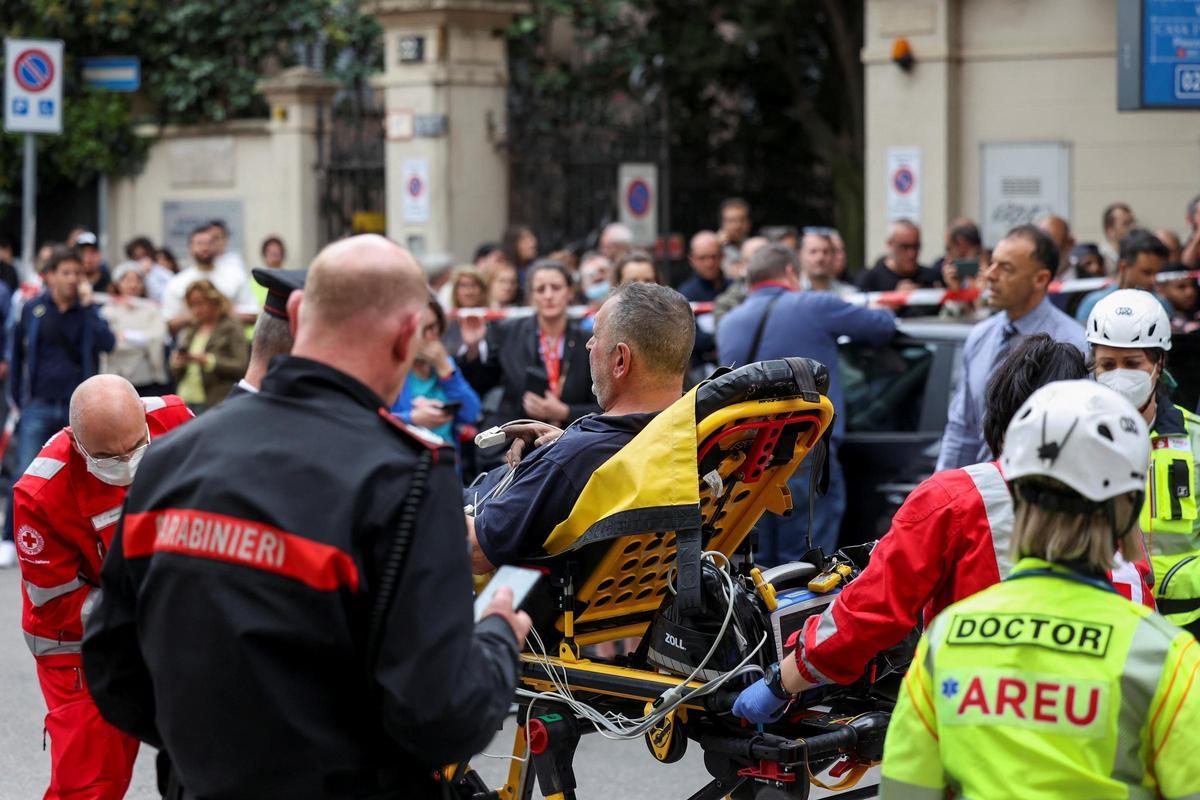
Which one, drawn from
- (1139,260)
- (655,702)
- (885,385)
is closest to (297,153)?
(885,385)

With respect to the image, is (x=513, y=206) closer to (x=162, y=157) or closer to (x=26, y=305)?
(x=162, y=157)

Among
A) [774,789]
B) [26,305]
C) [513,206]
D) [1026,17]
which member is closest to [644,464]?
[774,789]

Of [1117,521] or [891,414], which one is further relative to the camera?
[891,414]

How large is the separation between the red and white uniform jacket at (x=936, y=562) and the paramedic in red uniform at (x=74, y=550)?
205 cm

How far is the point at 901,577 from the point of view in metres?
3.97

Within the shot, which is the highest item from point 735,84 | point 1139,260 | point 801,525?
point 735,84

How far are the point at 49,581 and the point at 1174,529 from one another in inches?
120

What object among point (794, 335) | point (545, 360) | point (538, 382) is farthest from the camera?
point (545, 360)

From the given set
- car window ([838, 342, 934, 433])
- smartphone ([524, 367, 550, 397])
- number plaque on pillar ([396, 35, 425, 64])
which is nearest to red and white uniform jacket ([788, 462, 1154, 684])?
car window ([838, 342, 934, 433])

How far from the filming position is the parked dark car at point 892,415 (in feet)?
29.3

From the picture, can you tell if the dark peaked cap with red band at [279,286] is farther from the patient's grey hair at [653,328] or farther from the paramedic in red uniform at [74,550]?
the patient's grey hair at [653,328]

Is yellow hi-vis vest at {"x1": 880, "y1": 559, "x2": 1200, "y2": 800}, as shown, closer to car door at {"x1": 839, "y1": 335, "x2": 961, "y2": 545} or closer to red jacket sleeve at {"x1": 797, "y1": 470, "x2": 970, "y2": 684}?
red jacket sleeve at {"x1": 797, "y1": 470, "x2": 970, "y2": 684}

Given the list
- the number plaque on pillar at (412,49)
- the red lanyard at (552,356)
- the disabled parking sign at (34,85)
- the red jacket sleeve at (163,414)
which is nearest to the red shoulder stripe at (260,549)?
the red jacket sleeve at (163,414)

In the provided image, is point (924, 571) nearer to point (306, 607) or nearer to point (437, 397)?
point (306, 607)
